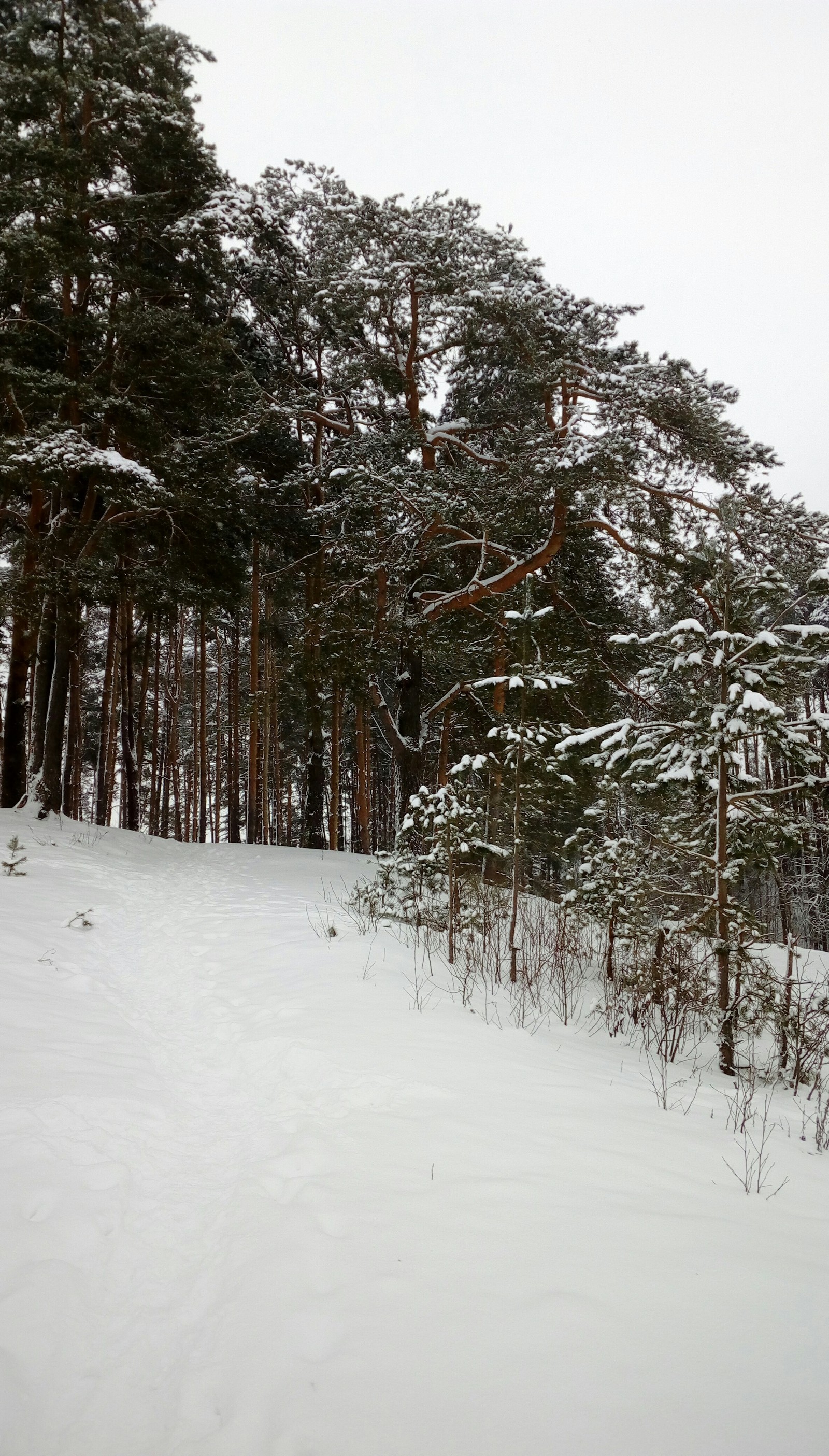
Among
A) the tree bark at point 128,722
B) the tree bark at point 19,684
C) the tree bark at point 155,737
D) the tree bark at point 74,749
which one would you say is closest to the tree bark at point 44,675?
the tree bark at point 19,684

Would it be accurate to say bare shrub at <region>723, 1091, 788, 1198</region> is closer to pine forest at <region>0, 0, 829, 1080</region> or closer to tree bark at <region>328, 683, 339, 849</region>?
pine forest at <region>0, 0, 829, 1080</region>

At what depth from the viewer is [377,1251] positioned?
224 cm

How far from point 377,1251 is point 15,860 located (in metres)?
7.69

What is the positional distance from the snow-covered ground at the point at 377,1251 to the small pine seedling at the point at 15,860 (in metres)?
3.45

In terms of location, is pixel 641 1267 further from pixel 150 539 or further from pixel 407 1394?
pixel 150 539

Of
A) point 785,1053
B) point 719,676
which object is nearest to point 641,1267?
point 785,1053

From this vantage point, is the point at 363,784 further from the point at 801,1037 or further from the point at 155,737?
the point at 801,1037

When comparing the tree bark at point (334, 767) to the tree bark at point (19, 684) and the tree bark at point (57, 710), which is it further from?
the tree bark at point (19, 684)

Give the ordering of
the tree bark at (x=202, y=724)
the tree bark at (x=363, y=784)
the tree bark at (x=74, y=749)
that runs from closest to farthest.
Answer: the tree bark at (x=74, y=749), the tree bark at (x=202, y=724), the tree bark at (x=363, y=784)

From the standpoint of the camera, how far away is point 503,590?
36.9ft

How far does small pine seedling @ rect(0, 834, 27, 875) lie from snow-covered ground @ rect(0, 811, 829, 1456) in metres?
3.45

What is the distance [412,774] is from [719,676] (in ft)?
23.7

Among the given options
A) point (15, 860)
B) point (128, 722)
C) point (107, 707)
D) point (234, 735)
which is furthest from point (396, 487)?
→ point (234, 735)

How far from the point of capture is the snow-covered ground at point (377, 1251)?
5.42 feet
